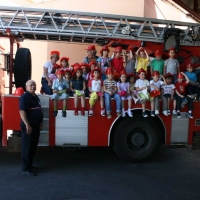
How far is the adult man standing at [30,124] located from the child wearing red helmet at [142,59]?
273 cm

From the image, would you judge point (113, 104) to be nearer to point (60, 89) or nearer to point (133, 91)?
point (133, 91)

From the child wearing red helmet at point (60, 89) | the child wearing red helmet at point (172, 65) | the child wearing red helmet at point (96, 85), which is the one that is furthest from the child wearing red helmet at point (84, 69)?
the child wearing red helmet at point (172, 65)

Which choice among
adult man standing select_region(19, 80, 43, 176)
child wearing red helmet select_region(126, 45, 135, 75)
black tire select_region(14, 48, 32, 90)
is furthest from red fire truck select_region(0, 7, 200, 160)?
adult man standing select_region(19, 80, 43, 176)

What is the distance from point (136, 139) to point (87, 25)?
3025 mm

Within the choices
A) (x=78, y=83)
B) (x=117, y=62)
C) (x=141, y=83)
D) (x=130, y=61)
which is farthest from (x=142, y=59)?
(x=78, y=83)

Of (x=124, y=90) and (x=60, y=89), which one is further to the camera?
(x=124, y=90)

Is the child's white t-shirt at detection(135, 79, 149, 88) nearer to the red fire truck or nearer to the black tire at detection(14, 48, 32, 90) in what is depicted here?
the red fire truck

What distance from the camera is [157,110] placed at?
19.3ft

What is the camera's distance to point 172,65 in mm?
6621

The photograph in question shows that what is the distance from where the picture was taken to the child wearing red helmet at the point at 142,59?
675 centimetres

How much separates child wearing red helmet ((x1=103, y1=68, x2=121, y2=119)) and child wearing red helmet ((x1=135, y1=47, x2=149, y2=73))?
1.02m

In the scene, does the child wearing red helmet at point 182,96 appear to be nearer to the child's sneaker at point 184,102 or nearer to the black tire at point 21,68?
the child's sneaker at point 184,102

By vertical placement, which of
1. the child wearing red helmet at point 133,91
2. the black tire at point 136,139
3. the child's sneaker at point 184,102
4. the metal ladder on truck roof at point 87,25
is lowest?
the black tire at point 136,139

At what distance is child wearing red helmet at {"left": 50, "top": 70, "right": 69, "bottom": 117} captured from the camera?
5.64m
